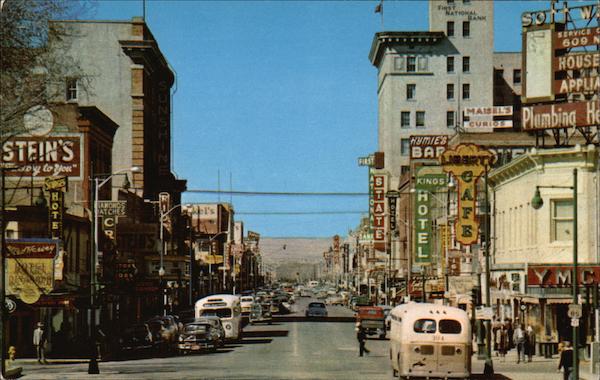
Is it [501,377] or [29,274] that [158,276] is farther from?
[501,377]

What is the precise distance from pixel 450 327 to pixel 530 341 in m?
15.6

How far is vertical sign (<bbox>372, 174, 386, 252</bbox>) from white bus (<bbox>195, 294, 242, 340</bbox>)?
59.6 metres

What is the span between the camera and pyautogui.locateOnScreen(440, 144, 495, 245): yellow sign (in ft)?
195

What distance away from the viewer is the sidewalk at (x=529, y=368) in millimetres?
41344

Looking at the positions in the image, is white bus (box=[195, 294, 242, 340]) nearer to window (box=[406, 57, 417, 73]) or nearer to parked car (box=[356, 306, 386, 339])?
parked car (box=[356, 306, 386, 339])

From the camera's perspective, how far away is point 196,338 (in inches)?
2223

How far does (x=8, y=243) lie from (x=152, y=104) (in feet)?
182

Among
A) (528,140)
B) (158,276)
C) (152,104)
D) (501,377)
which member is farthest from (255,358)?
(152,104)

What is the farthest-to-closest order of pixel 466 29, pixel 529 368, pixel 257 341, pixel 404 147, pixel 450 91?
pixel 466 29, pixel 450 91, pixel 404 147, pixel 257 341, pixel 529 368

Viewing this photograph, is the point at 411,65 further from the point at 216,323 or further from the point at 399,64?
the point at 216,323

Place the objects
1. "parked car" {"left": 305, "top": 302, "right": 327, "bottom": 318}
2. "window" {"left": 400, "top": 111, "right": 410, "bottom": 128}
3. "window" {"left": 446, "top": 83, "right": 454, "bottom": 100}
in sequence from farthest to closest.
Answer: "window" {"left": 446, "top": 83, "right": 454, "bottom": 100}
"window" {"left": 400, "top": 111, "right": 410, "bottom": 128}
"parked car" {"left": 305, "top": 302, "right": 327, "bottom": 318}

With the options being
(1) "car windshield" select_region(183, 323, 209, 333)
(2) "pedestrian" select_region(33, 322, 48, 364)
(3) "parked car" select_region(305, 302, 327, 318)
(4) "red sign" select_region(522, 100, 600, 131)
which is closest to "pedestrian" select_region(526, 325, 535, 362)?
(4) "red sign" select_region(522, 100, 600, 131)

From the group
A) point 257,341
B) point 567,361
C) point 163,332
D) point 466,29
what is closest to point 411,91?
point 466,29

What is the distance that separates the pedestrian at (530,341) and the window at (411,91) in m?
93.7
